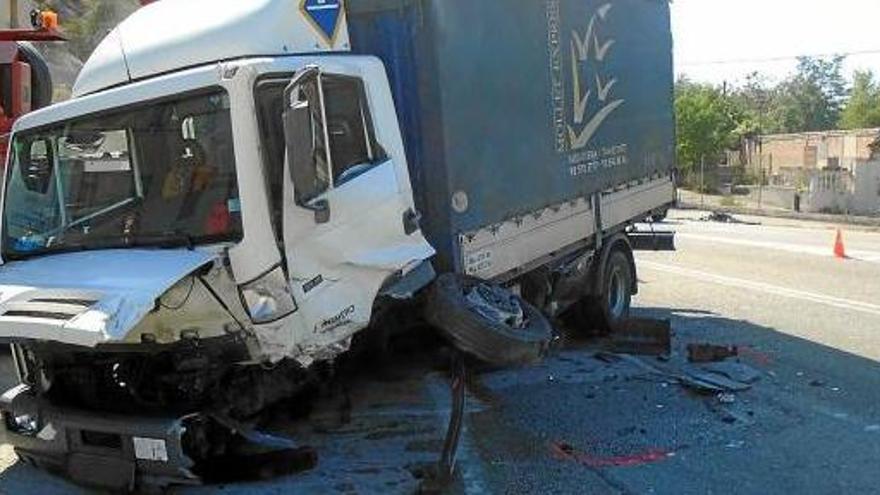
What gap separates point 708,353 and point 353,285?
13.9 ft

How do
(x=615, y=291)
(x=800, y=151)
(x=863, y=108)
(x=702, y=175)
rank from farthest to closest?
1. (x=863, y=108)
2. (x=800, y=151)
3. (x=702, y=175)
4. (x=615, y=291)

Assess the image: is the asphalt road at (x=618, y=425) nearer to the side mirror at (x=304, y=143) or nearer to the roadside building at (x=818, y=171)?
the side mirror at (x=304, y=143)

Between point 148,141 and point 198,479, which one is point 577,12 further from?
point 198,479

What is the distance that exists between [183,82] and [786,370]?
5689 mm

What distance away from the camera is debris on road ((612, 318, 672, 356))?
356 inches

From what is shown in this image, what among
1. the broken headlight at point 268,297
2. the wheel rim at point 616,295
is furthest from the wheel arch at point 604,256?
the broken headlight at point 268,297

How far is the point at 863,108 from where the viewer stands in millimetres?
80875

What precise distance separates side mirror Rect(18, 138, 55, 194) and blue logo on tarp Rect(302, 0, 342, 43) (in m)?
1.68

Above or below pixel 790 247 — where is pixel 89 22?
above

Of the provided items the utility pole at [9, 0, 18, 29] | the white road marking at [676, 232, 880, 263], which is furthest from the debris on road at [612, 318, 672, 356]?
the white road marking at [676, 232, 880, 263]

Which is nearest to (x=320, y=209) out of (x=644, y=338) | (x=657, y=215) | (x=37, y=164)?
(x=37, y=164)

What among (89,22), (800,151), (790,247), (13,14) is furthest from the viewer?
(800,151)

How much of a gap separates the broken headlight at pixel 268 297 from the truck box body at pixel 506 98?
165 cm

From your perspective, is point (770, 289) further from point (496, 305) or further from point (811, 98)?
point (811, 98)
